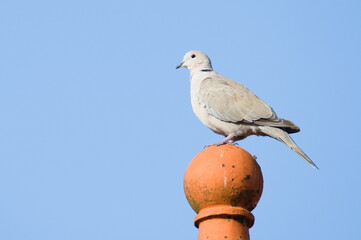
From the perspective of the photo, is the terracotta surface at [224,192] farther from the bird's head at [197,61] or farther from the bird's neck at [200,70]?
the bird's head at [197,61]

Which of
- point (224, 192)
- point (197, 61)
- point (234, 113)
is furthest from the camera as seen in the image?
point (197, 61)

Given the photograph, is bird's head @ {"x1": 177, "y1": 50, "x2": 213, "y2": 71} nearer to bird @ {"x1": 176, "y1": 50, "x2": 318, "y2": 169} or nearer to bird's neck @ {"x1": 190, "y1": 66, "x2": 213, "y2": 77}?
bird's neck @ {"x1": 190, "y1": 66, "x2": 213, "y2": 77}

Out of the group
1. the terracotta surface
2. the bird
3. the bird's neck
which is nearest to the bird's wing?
the bird

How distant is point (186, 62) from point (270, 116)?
85.2 inches

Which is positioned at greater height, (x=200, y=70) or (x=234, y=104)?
(x=200, y=70)

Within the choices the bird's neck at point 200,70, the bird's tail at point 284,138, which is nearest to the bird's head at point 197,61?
the bird's neck at point 200,70

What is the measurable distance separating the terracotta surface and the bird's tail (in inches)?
78.2

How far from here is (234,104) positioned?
334 inches

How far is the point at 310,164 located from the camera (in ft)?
23.8

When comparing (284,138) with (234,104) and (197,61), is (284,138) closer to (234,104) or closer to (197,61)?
(234,104)

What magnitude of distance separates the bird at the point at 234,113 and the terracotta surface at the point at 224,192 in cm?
237

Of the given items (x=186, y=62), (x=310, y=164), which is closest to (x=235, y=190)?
(x=310, y=164)

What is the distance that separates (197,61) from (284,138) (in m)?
2.41

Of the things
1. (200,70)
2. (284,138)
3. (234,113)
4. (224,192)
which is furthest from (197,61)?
(224,192)
